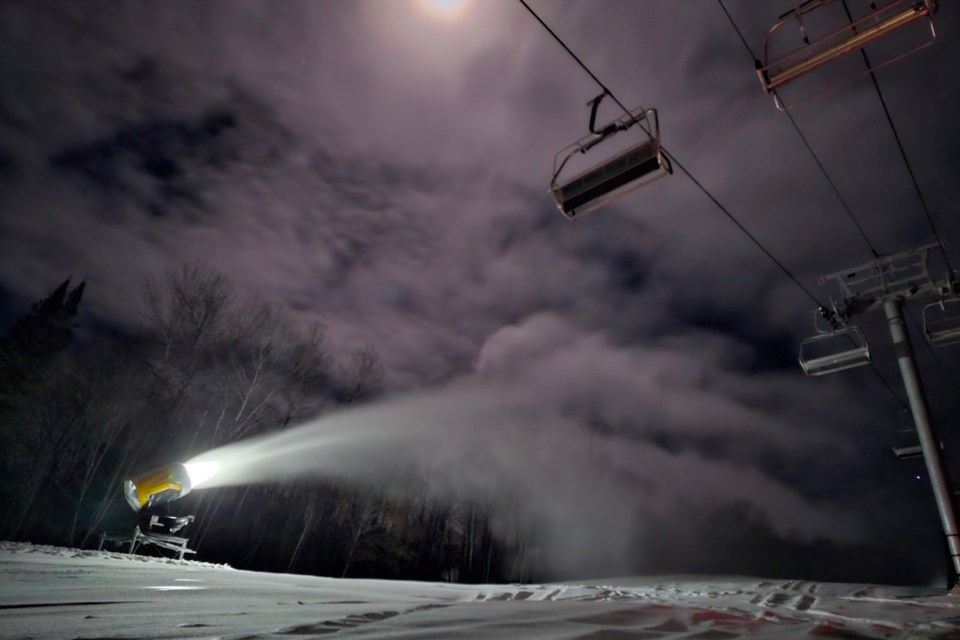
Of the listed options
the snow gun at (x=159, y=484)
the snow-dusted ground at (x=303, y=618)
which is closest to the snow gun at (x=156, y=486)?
the snow gun at (x=159, y=484)

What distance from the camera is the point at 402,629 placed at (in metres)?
2.82

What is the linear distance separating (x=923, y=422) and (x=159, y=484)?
1789cm

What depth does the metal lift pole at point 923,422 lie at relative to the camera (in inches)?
373

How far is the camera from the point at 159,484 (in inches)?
393

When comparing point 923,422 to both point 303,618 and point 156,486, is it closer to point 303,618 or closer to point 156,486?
point 303,618

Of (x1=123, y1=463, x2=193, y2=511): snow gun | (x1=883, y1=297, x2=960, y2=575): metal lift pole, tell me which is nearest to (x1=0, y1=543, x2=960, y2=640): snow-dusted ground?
(x1=883, y1=297, x2=960, y2=575): metal lift pole

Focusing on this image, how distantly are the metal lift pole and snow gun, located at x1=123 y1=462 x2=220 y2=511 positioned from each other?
55.6 feet

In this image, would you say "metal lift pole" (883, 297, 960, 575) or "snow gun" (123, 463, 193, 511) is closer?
"metal lift pole" (883, 297, 960, 575)

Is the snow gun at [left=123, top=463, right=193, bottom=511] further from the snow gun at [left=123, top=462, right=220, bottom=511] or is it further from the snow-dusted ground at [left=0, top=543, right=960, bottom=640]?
the snow-dusted ground at [left=0, top=543, right=960, bottom=640]

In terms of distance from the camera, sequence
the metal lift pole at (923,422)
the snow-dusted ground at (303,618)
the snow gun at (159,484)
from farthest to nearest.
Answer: the snow gun at (159,484)
the metal lift pole at (923,422)
the snow-dusted ground at (303,618)

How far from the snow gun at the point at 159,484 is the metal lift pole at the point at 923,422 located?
1694 centimetres

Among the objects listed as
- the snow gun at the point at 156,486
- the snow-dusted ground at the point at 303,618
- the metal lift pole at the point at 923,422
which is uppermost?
the metal lift pole at the point at 923,422

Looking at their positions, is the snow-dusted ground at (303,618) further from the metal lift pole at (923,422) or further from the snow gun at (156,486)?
the snow gun at (156,486)

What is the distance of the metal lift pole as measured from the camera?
947 centimetres
